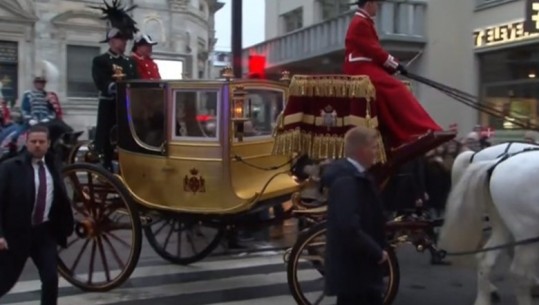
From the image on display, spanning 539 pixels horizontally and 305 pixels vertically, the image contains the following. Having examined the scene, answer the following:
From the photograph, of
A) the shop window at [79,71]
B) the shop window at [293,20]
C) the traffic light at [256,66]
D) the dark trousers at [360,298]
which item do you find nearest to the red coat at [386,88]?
the traffic light at [256,66]

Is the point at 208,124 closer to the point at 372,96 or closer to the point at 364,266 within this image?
the point at 372,96

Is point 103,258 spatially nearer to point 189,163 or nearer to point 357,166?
point 189,163

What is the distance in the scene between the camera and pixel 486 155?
22.1ft

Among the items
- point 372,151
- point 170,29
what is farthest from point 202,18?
point 372,151

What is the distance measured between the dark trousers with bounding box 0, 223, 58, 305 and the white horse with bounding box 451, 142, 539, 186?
350 cm

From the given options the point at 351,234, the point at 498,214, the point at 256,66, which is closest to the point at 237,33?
the point at 256,66

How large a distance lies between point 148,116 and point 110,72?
810 millimetres

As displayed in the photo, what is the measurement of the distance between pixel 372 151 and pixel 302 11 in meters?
22.0

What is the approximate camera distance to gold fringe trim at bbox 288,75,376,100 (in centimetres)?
624

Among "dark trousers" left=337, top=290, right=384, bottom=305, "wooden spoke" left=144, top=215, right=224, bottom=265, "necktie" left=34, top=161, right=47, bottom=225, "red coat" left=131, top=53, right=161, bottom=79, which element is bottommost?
"wooden spoke" left=144, top=215, right=224, bottom=265

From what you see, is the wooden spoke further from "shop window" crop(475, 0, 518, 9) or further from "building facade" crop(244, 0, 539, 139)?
"shop window" crop(475, 0, 518, 9)

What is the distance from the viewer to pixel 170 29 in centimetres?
2967

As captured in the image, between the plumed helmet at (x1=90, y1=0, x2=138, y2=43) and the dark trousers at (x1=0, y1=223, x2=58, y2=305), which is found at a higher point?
the plumed helmet at (x1=90, y1=0, x2=138, y2=43)

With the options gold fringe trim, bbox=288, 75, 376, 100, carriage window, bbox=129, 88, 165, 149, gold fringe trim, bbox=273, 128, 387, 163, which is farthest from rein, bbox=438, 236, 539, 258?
carriage window, bbox=129, 88, 165, 149
